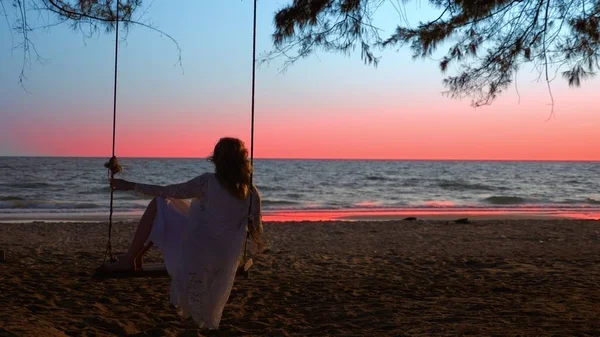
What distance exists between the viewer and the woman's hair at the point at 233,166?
13.1 feet

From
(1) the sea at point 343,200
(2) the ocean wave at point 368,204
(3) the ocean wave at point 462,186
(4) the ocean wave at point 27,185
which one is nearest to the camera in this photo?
(1) the sea at point 343,200

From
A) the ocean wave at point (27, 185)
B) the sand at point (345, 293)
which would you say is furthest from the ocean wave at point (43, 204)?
the sand at point (345, 293)

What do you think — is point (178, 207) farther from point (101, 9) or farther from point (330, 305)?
point (101, 9)

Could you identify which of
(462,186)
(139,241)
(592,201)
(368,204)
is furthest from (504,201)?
(139,241)

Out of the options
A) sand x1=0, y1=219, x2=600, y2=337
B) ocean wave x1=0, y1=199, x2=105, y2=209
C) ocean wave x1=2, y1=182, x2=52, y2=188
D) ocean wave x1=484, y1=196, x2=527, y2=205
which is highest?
sand x1=0, y1=219, x2=600, y2=337

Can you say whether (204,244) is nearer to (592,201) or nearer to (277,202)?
(277,202)

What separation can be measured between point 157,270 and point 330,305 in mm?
1433

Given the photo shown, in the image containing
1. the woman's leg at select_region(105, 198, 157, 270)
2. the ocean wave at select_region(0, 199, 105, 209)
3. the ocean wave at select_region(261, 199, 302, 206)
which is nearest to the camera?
the woman's leg at select_region(105, 198, 157, 270)

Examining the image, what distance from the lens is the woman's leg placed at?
429cm

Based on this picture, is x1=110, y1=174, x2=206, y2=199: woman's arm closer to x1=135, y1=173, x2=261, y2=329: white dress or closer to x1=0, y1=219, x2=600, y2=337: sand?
x1=135, y1=173, x2=261, y2=329: white dress

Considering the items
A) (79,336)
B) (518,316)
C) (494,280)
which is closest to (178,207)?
(79,336)

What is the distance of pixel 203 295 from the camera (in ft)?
13.5

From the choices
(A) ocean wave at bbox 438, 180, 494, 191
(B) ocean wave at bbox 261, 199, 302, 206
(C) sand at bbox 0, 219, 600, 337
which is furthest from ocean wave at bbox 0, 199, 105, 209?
(A) ocean wave at bbox 438, 180, 494, 191

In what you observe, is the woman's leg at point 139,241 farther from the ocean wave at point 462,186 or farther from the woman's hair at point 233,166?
the ocean wave at point 462,186
